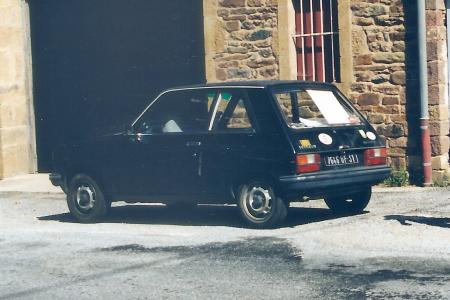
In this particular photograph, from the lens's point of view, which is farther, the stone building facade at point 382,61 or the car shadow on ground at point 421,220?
the stone building facade at point 382,61

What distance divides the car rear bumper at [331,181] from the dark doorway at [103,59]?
6.01m

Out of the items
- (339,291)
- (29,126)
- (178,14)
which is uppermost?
(178,14)

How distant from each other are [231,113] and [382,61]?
14.6ft

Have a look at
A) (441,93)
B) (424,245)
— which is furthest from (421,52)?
(424,245)

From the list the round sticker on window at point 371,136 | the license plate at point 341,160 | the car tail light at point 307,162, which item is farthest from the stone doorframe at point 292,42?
the car tail light at point 307,162

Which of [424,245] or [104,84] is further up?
[104,84]

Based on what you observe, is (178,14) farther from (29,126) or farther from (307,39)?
(29,126)

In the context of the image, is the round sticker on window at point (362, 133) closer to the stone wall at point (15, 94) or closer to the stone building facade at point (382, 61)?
the stone building facade at point (382, 61)

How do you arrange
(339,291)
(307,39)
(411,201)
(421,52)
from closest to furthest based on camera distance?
(339,291)
(411,201)
(421,52)
(307,39)

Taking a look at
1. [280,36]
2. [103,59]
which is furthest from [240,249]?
[103,59]

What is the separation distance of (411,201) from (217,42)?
464 centimetres

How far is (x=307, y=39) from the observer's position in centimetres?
1662

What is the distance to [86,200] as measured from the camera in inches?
517

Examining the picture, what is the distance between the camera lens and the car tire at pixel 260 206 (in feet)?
37.8
